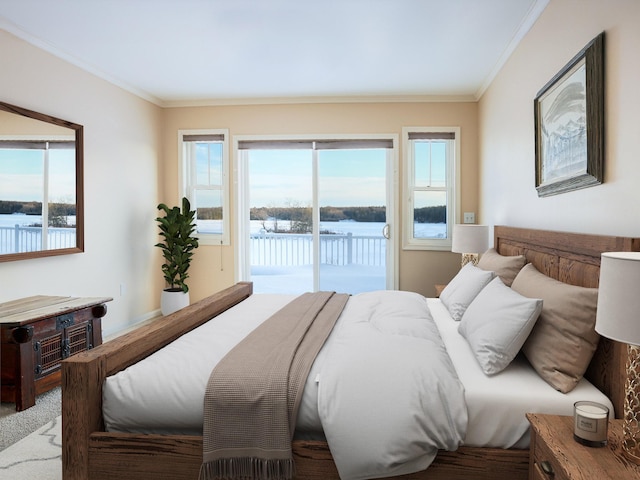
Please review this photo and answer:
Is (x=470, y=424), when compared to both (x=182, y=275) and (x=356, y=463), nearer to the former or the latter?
(x=356, y=463)

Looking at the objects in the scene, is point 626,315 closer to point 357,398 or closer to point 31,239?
point 357,398

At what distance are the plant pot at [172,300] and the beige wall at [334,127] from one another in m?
0.43

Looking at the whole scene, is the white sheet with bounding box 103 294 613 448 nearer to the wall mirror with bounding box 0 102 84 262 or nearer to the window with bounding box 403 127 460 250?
the wall mirror with bounding box 0 102 84 262

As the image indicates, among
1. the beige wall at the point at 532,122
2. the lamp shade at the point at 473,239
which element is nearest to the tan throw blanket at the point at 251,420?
the beige wall at the point at 532,122

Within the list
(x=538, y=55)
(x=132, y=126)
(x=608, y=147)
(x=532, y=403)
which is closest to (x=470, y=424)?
(x=532, y=403)

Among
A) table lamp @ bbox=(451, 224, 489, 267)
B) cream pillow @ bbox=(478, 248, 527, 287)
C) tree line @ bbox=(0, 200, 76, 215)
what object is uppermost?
tree line @ bbox=(0, 200, 76, 215)

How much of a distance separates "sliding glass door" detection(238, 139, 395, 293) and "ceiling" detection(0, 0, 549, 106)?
753 millimetres

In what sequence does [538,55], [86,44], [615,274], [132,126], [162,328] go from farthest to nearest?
1. [132,126]
2. [86,44]
3. [538,55]
4. [162,328]
5. [615,274]

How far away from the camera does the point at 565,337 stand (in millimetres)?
1846

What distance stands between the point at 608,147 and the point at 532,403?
3.97 ft

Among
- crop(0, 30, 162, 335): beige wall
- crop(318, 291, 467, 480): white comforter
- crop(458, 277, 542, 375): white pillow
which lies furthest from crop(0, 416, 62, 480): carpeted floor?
crop(458, 277, 542, 375): white pillow

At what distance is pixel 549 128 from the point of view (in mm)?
2910

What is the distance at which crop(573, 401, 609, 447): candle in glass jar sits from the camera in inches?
54.4

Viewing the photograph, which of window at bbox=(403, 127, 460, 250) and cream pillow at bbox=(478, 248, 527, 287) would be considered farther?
window at bbox=(403, 127, 460, 250)
